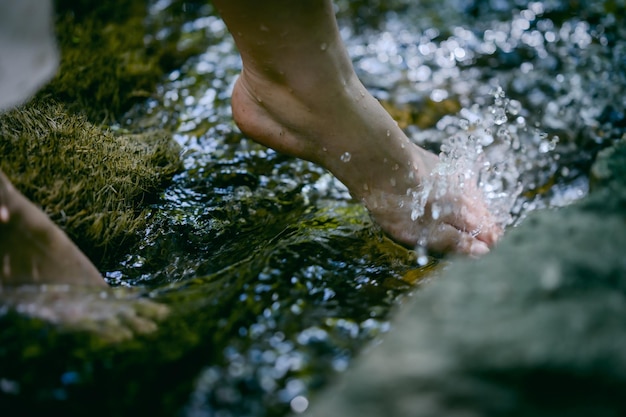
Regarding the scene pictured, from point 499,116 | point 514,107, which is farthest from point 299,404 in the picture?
point 514,107

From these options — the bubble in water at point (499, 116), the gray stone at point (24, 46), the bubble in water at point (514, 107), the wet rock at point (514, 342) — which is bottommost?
the bubble in water at point (514, 107)

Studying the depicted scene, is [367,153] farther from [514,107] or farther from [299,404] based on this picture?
[514,107]

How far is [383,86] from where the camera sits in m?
2.45

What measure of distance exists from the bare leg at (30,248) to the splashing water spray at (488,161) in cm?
88

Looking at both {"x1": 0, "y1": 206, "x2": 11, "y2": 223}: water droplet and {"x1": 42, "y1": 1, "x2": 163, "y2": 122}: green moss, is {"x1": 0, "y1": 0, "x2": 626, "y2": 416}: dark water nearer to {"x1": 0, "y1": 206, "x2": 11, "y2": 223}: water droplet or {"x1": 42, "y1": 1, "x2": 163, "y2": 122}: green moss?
{"x1": 42, "y1": 1, "x2": 163, "y2": 122}: green moss

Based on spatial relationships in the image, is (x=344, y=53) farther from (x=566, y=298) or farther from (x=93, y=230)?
(x=566, y=298)

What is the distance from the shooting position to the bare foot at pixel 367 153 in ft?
4.86

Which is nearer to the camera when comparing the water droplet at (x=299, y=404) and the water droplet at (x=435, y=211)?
the water droplet at (x=299, y=404)

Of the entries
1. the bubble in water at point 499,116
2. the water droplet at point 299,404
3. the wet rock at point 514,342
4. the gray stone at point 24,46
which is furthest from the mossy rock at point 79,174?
the bubble in water at point 499,116

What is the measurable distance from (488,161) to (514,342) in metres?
1.39

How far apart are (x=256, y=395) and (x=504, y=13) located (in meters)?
2.52

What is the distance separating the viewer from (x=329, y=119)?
1483mm

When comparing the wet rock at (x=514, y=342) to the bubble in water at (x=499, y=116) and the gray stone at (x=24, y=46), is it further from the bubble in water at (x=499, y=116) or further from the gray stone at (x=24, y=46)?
the bubble in water at (x=499, y=116)

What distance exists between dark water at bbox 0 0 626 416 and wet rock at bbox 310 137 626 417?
0.23 m
